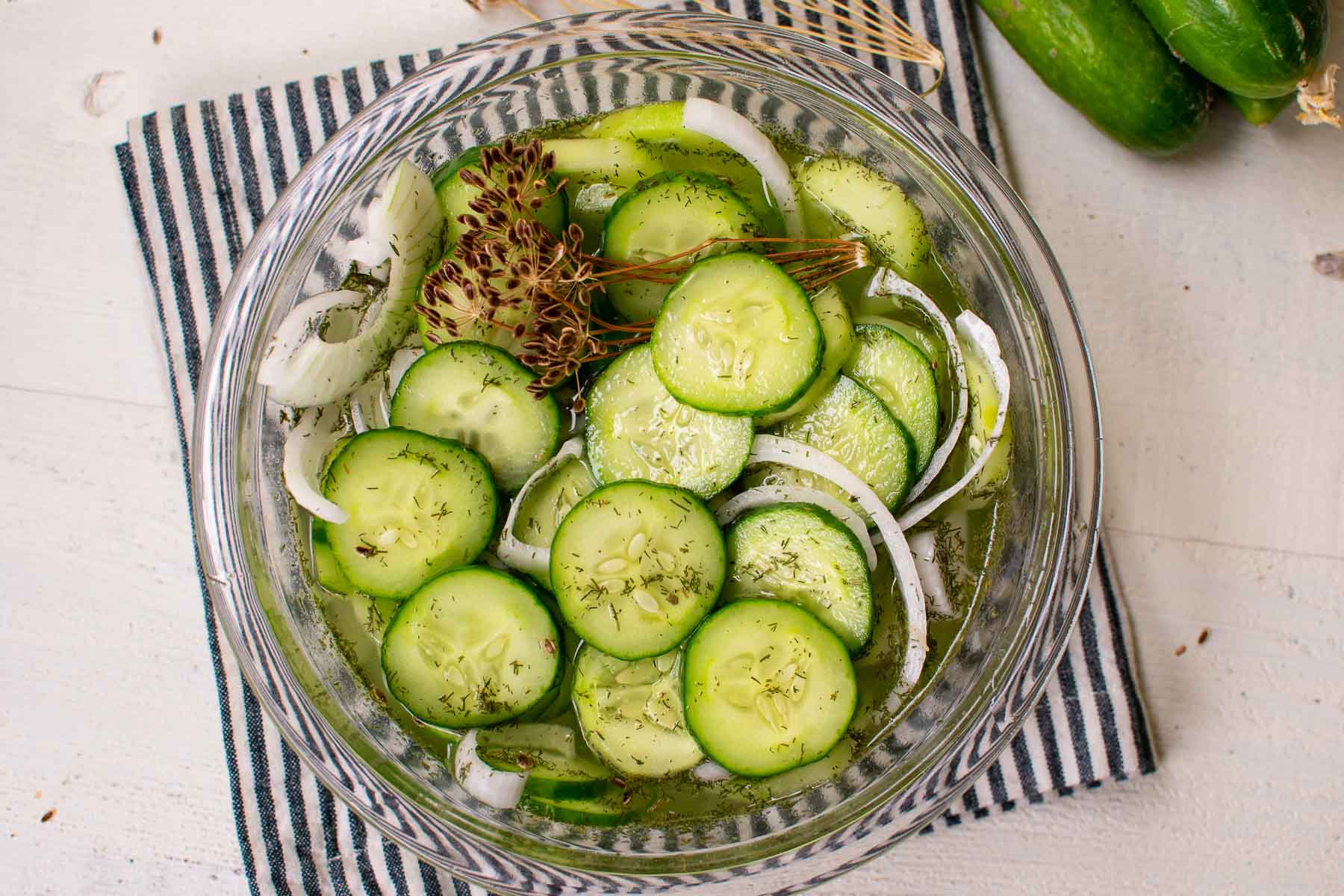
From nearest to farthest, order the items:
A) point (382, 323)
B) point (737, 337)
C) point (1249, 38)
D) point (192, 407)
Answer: point (737, 337) → point (382, 323) → point (1249, 38) → point (192, 407)

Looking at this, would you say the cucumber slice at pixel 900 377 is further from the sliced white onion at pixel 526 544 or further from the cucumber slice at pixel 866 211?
the sliced white onion at pixel 526 544

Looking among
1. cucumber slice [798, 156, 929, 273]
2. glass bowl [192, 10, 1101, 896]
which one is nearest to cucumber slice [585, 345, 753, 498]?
cucumber slice [798, 156, 929, 273]

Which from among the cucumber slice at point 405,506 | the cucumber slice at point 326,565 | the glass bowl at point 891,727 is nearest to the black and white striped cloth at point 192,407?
the glass bowl at point 891,727

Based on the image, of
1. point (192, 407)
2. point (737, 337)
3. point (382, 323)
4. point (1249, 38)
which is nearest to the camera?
point (737, 337)

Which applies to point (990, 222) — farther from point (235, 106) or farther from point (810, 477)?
point (235, 106)

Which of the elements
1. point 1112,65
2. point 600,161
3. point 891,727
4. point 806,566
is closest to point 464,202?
point 600,161

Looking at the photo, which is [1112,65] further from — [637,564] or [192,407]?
[192,407]

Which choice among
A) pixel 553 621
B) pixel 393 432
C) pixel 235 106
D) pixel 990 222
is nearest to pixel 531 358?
pixel 393 432
